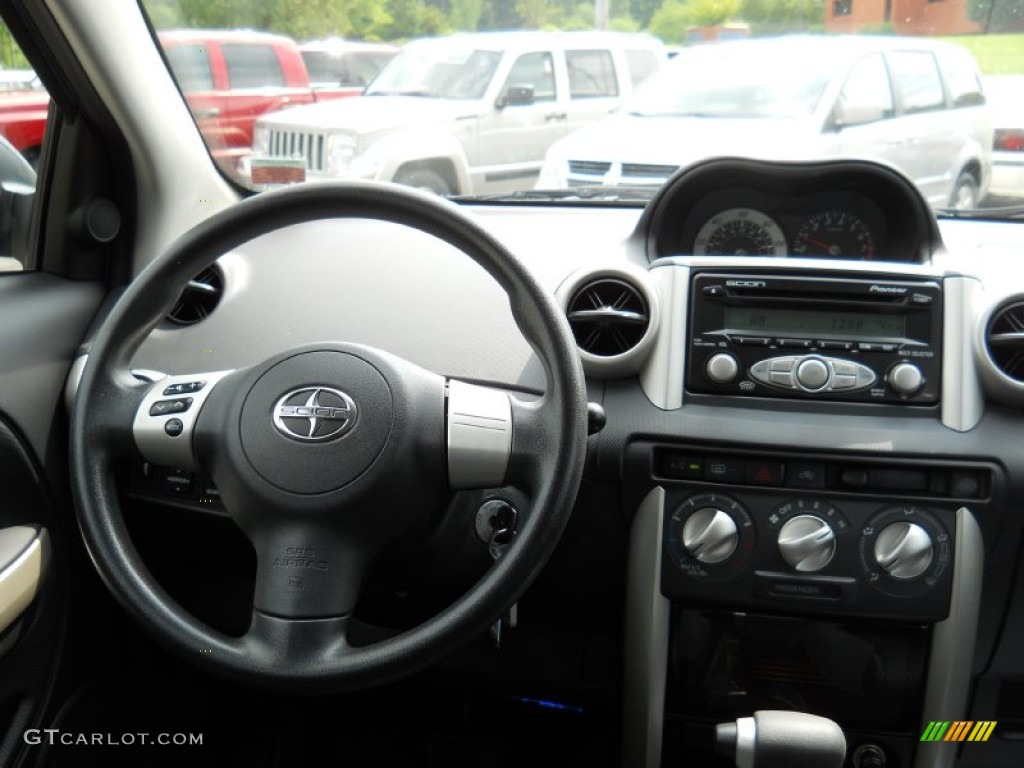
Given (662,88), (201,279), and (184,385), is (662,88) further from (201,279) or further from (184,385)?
(184,385)

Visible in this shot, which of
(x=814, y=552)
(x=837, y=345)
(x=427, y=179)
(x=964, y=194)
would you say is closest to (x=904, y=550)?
(x=814, y=552)

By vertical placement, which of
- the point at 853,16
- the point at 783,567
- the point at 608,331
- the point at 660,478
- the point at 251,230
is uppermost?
the point at 853,16

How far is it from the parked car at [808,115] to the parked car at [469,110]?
117 mm

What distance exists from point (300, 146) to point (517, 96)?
2.63ft

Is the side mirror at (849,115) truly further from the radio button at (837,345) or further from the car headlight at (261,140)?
the car headlight at (261,140)

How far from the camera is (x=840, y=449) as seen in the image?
1.82 metres

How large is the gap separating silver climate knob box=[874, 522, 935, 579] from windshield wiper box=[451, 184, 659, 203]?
0.98 meters

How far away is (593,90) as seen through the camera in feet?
10.8

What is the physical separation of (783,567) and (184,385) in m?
1.06

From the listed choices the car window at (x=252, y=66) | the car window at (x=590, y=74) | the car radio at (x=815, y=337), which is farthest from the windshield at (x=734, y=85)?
the car radio at (x=815, y=337)

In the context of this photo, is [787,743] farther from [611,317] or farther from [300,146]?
[300,146]

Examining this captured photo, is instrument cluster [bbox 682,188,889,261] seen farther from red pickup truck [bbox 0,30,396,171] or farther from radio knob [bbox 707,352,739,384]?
red pickup truck [bbox 0,30,396,171]

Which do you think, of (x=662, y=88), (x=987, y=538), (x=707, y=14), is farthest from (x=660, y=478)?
(x=662, y=88)

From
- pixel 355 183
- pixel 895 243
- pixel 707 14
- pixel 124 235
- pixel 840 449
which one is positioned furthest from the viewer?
pixel 707 14
